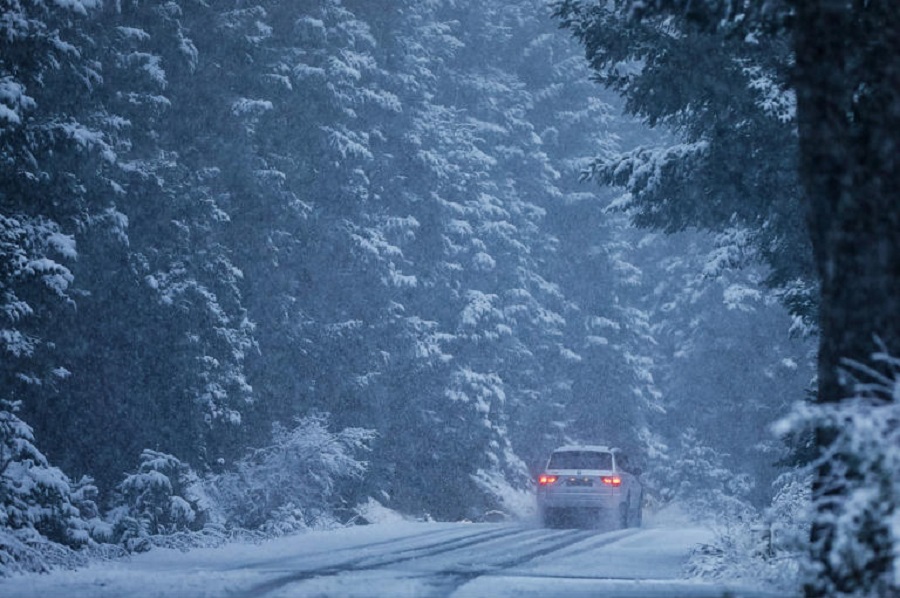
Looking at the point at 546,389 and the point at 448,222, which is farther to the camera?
the point at 546,389

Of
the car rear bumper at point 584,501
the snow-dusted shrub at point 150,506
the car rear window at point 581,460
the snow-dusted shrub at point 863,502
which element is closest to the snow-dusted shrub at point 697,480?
the car rear window at point 581,460

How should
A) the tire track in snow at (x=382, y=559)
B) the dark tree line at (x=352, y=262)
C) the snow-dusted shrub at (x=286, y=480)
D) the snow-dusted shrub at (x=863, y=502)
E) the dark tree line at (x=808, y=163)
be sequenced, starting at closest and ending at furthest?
the snow-dusted shrub at (x=863, y=502), the dark tree line at (x=808, y=163), the tire track in snow at (x=382, y=559), the dark tree line at (x=352, y=262), the snow-dusted shrub at (x=286, y=480)

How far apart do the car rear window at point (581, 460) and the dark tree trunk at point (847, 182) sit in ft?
55.3

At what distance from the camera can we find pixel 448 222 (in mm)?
34000

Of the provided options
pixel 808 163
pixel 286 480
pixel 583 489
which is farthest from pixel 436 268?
pixel 808 163

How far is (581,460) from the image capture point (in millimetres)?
25141

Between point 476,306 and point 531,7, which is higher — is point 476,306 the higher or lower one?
the lower one

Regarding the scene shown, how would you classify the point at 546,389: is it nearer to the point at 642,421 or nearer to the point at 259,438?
the point at 642,421

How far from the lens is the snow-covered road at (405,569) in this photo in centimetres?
1073

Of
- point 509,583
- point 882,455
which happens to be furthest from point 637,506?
point 882,455

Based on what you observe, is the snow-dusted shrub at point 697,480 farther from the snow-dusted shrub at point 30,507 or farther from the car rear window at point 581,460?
the snow-dusted shrub at point 30,507

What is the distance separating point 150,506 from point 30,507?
3.33 meters

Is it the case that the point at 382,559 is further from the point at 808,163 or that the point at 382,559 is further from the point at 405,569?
the point at 808,163

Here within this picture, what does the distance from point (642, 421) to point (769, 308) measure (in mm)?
6816
